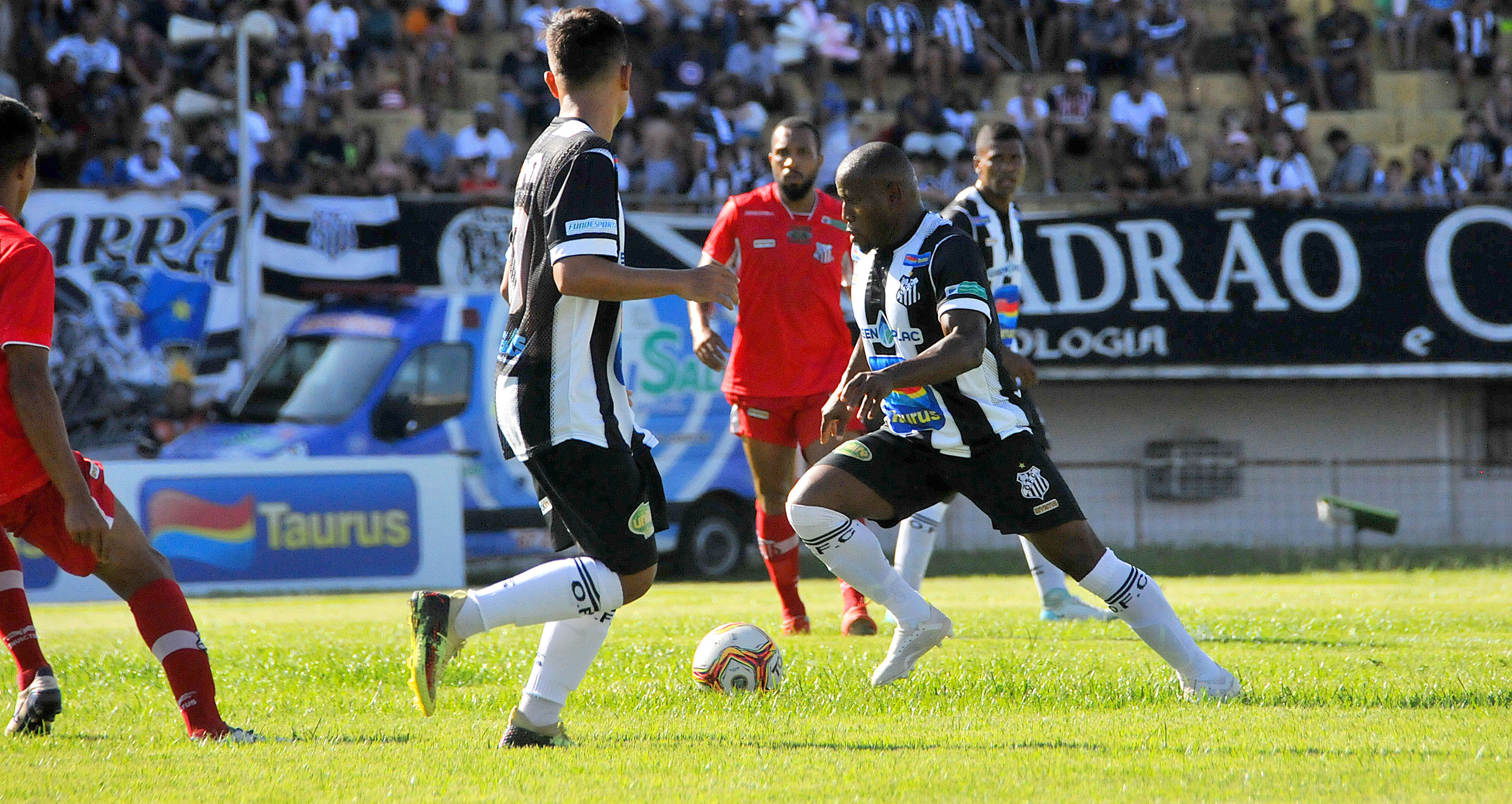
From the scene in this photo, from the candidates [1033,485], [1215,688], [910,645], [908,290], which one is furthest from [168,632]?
[1215,688]

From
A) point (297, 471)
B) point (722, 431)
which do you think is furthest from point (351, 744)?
point (722, 431)

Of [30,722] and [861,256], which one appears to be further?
[861,256]

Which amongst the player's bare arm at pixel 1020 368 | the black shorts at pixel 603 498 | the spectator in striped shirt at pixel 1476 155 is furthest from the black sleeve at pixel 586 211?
the spectator in striped shirt at pixel 1476 155

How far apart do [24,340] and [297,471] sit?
25.9ft

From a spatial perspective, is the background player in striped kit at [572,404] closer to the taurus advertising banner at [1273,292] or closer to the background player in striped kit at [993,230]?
the background player in striped kit at [993,230]

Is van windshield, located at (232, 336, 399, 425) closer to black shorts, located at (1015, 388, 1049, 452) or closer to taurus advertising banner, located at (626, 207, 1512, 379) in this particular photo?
taurus advertising banner, located at (626, 207, 1512, 379)

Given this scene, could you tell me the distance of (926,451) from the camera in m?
5.69

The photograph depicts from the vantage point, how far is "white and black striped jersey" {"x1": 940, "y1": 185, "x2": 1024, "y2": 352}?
7668mm

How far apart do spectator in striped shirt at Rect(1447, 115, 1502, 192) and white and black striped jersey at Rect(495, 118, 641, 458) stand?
16438mm

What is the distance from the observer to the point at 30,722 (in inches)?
201

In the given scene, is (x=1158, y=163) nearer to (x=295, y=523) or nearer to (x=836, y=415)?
(x=295, y=523)

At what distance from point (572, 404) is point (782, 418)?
339 cm

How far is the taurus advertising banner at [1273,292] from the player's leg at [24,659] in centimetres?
1246

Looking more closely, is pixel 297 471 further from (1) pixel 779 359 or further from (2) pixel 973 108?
(2) pixel 973 108
